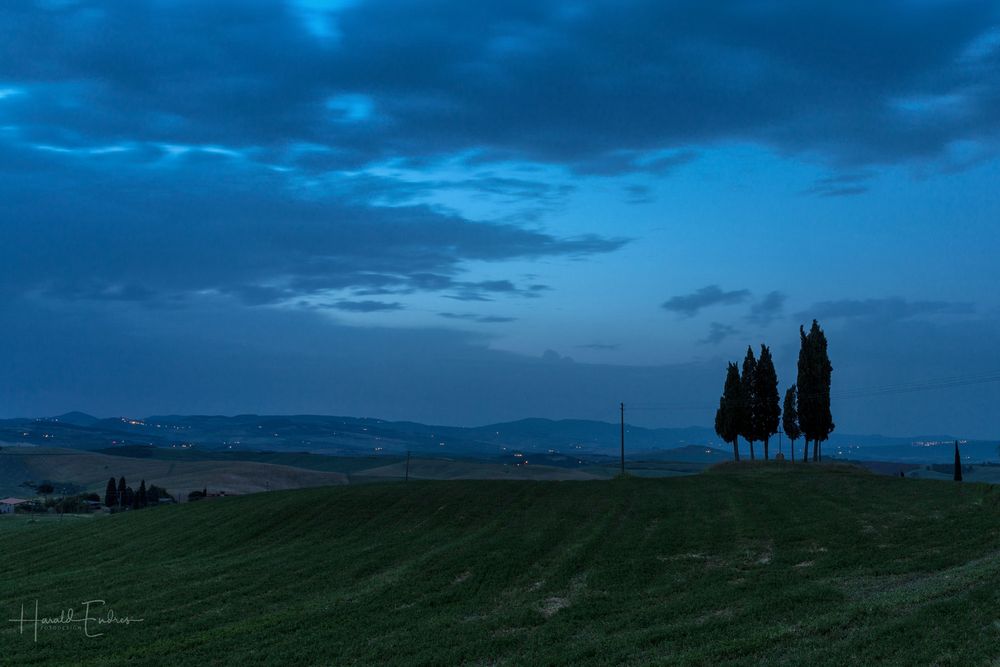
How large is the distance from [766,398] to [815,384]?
6947 millimetres

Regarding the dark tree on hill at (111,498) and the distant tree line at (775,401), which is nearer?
the distant tree line at (775,401)

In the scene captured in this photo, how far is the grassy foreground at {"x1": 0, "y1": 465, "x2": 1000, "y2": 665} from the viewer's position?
1862cm

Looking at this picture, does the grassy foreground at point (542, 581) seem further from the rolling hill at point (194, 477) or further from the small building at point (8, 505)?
the rolling hill at point (194, 477)

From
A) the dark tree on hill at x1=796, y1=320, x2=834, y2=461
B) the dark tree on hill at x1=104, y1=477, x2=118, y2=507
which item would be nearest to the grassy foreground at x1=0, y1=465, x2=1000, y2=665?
the dark tree on hill at x1=796, y1=320, x2=834, y2=461

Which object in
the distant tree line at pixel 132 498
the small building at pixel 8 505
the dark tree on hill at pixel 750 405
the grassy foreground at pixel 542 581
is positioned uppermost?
the dark tree on hill at pixel 750 405

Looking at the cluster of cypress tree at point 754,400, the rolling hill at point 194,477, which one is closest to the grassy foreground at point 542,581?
the cluster of cypress tree at point 754,400

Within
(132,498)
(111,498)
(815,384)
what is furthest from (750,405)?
(111,498)

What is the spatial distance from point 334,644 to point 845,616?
12.8 metres

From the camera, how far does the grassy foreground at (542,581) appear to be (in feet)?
61.1

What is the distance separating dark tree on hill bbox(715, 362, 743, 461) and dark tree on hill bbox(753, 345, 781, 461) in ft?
6.21

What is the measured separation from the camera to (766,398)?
87.1 meters

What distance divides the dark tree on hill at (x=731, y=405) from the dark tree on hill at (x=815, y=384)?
24.8 ft

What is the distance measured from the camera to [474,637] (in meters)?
21.0

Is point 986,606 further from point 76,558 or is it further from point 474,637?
point 76,558
